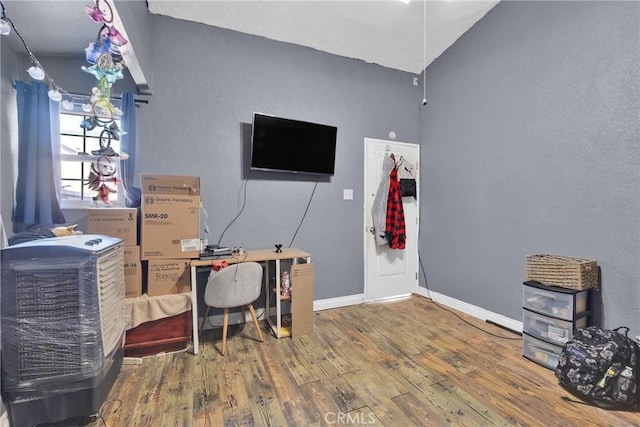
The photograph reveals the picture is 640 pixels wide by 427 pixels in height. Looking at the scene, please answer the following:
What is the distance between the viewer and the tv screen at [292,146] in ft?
9.08

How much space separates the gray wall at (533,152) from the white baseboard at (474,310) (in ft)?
0.20

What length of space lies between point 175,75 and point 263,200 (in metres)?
1.49

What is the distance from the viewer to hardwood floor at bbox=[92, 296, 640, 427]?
1572 millimetres

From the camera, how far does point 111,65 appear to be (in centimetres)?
176

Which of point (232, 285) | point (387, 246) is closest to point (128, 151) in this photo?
point (232, 285)

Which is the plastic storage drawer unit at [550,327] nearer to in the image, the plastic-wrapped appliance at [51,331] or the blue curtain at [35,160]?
the plastic-wrapped appliance at [51,331]

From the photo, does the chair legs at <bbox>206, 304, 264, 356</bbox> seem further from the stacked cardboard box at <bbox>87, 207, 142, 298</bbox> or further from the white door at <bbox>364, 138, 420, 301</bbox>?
the white door at <bbox>364, 138, 420, 301</bbox>

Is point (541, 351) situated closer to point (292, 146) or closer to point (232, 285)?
point (232, 285)

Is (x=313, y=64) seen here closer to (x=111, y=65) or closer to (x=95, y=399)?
(x=111, y=65)

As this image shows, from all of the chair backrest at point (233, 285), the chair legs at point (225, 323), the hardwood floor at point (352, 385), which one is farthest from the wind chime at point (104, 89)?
the hardwood floor at point (352, 385)

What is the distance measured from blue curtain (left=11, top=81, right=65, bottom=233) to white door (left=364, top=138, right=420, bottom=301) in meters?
2.99

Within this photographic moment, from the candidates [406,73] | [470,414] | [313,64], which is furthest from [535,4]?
[470,414]
